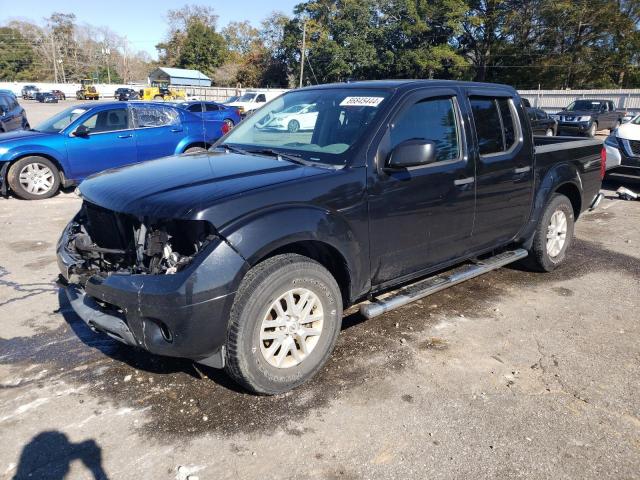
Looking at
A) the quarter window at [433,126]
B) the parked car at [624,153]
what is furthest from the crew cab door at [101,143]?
the parked car at [624,153]

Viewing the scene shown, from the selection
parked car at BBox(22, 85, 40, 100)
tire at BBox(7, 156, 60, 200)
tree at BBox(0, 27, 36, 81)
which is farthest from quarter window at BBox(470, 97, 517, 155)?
tree at BBox(0, 27, 36, 81)

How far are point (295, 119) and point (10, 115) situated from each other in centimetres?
1295

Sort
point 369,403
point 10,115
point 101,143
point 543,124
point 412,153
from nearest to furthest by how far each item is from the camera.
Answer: point 369,403 < point 412,153 < point 101,143 < point 10,115 < point 543,124

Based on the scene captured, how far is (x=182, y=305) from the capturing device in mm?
2617

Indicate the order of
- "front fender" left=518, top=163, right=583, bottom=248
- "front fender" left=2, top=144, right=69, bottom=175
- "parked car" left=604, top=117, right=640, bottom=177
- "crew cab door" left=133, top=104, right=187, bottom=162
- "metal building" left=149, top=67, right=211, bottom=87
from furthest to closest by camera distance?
"metal building" left=149, top=67, right=211, bottom=87 → "parked car" left=604, top=117, right=640, bottom=177 → "crew cab door" left=133, top=104, right=187, bottom=162 → "front fender" left=2, top=144, right=69, bottom=175 → "front fender" left=518, top=163, right=583, bottom=248

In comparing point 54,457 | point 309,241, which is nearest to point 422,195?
point 309,241

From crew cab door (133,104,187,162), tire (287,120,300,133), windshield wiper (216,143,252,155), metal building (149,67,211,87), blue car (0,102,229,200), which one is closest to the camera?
windshield wiper (216,143,252,155)

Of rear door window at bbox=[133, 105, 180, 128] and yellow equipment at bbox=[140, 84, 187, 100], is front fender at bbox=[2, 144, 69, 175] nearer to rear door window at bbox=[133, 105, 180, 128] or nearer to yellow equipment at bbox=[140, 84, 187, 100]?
rear door window at bbox=[133, 105, 180, 128]

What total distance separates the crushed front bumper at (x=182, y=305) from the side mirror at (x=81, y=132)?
23.1ft

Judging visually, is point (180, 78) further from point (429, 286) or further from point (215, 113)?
point (429, 286)

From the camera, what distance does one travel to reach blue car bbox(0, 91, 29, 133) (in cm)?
1332

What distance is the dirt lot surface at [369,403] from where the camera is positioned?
8.45 ft

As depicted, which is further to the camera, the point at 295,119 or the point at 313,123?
the point at 295,119

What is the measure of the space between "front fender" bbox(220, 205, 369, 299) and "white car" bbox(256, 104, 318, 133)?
115 cm
